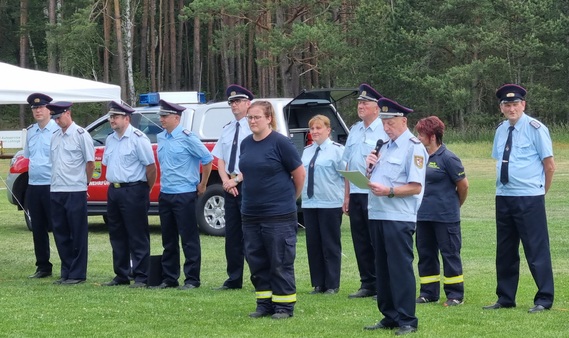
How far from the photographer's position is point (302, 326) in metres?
8.08

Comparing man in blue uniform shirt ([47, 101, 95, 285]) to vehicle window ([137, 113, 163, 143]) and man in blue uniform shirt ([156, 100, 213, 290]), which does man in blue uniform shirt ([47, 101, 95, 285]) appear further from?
vehicle window ([137, 113, 163, 143])

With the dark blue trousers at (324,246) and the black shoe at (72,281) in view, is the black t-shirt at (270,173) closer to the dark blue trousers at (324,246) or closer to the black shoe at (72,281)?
the dark blue trousers at (324,246)

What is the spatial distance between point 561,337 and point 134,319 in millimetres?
3399

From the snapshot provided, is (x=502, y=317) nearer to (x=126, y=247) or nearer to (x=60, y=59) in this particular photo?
(x=126, y=247)

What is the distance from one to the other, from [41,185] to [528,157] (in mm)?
5575

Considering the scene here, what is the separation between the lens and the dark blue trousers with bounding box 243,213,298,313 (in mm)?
8422

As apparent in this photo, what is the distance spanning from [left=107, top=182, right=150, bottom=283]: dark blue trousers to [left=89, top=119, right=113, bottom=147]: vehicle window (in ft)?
15.9

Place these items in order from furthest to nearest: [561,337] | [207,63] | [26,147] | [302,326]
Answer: [207,63] → [26,147] → [302,326] → [561,337]

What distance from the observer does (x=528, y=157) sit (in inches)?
339

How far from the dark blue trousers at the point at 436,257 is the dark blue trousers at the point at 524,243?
1.42 feet

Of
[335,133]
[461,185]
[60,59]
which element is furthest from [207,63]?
[461,185]

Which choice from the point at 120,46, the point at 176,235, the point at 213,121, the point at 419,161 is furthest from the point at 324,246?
the point at 120,46

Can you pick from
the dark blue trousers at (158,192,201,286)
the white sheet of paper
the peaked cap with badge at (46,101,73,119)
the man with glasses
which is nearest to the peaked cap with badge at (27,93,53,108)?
the peaked cap with badge at (46,101,73,119)

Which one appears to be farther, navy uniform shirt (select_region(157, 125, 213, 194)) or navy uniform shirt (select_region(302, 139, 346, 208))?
navy uniform shirt (select_region(157, 125, 213, 194))
